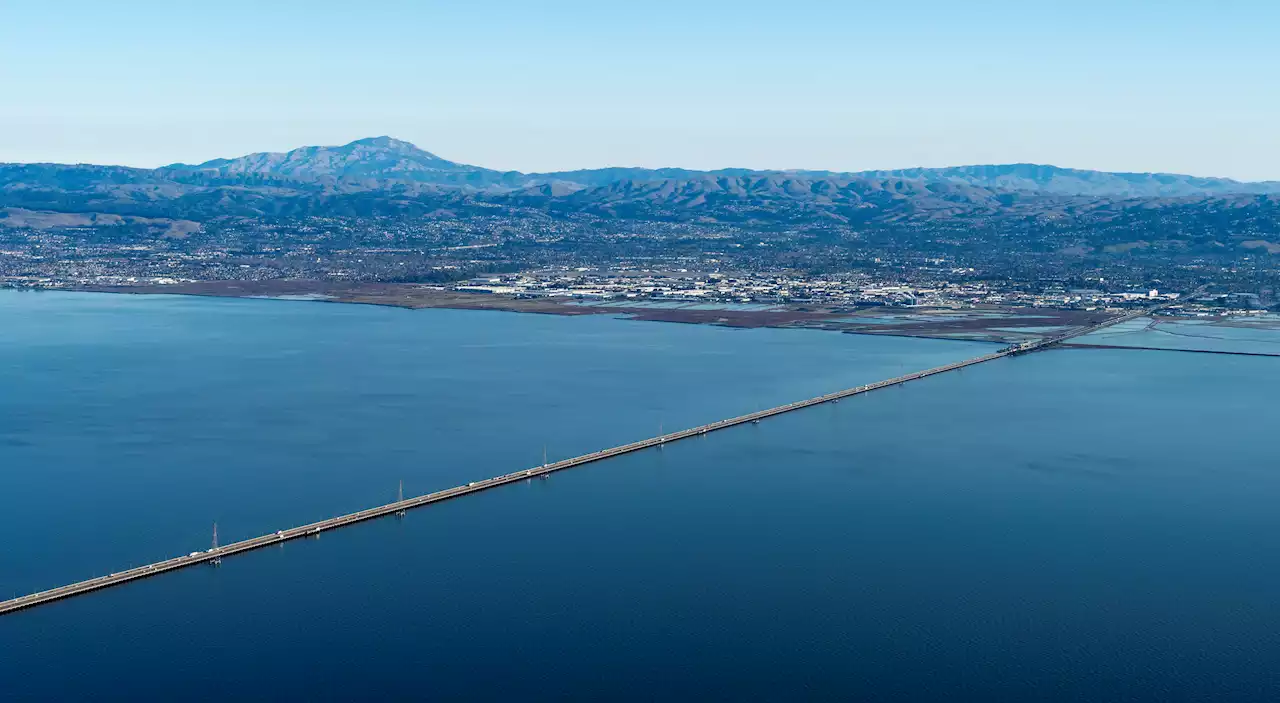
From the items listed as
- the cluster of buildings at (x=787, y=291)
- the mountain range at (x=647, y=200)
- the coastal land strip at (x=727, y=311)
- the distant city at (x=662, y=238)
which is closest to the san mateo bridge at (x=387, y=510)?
the coastal land strip at (x=727, y=311)

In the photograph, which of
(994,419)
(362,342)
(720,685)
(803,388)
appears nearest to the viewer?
(720,685)

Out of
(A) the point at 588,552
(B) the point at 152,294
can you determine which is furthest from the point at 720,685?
(B) the point at 152,294

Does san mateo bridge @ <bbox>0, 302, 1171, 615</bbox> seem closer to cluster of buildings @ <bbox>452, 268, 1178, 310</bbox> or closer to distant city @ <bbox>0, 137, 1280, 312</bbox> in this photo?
cluster of buildings @ <bbox>452, 268, 1178, 310</bbox>

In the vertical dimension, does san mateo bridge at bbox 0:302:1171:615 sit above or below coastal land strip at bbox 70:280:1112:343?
above

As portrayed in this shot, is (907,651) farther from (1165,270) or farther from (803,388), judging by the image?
(1165,270)

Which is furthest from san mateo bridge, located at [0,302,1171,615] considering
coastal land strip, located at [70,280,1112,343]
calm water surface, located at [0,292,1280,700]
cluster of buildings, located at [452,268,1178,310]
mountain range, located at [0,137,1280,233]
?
mountain range, located at [0,137,1280,233]

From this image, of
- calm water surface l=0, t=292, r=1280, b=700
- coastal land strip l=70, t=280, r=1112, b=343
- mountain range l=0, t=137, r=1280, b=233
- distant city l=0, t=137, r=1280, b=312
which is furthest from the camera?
mountain range l=0, t=137, r=1280, b=233

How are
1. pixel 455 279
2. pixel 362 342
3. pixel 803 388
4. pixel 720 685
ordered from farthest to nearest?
pixel 455 279
pixel 362 342
pixel 803 388
pixel 720 685

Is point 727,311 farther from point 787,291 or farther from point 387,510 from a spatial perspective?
point 387,510

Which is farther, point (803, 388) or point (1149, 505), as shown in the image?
point (803, 388)
